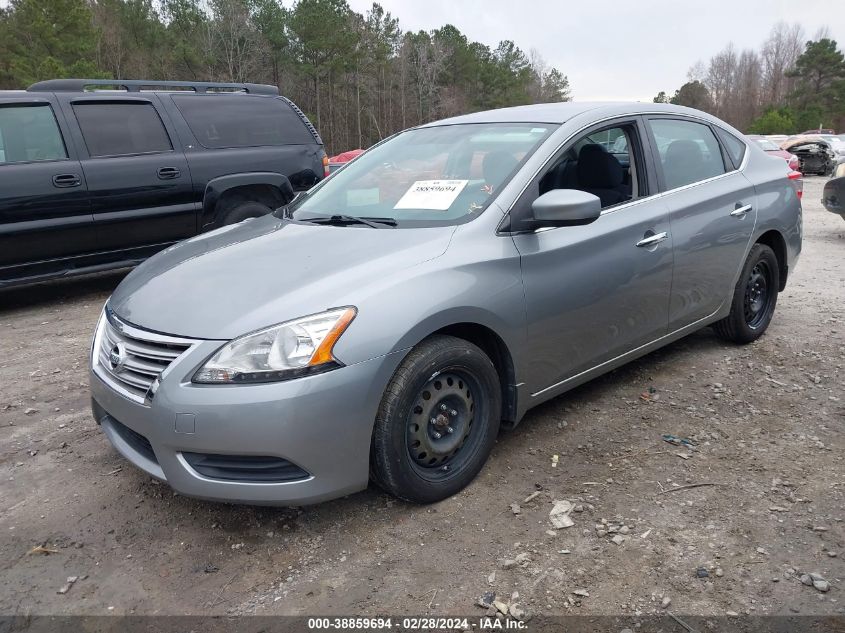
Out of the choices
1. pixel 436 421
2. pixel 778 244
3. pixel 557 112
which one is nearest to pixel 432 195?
pixel 557 112

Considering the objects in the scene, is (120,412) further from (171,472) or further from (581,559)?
(581,559)

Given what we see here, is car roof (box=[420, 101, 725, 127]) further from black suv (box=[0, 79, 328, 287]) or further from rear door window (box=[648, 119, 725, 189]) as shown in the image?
black suv (box=[0, 79, 328, 287])

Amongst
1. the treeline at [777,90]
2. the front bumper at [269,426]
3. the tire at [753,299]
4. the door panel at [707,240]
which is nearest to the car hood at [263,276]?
the front bumper at [269,426]

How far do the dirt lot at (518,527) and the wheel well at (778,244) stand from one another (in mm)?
1099

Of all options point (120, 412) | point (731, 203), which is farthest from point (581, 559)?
point (731, 203)

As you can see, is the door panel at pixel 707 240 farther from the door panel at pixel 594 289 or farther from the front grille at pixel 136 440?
the front grille at pixel 136 440

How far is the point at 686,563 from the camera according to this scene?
2.50 metres

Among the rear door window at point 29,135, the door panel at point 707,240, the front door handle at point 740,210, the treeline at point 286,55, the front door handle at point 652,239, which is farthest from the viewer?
the treeline at point 286,55

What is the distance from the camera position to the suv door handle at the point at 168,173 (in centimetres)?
654

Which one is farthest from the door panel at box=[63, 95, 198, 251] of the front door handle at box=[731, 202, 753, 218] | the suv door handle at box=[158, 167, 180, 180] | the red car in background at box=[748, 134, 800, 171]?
the red car in background at box=[748, 134, 800, 171]

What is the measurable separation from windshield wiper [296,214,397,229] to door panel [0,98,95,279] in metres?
3.47

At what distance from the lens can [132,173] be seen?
20.8 feet

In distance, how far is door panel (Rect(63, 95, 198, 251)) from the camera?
6.21 meters

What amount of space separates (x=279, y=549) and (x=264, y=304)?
963 mm
